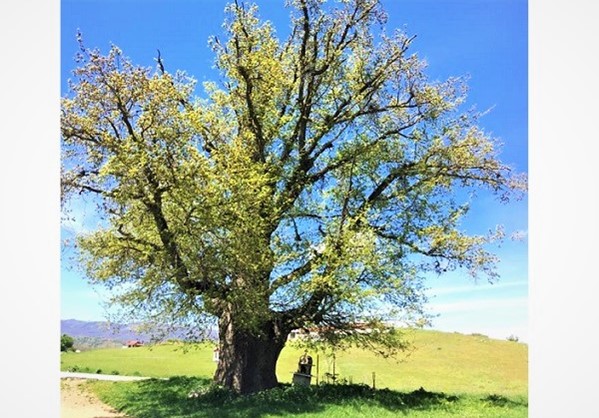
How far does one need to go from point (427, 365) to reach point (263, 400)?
2086 mm

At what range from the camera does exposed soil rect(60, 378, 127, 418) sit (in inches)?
294

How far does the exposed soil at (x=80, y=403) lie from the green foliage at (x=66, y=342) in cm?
37

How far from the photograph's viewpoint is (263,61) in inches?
301

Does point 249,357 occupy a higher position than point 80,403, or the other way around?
point 249,357

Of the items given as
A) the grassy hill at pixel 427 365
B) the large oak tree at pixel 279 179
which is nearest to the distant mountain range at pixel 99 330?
the large oak tree at pixel 279 179

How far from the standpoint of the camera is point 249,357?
8039 mm

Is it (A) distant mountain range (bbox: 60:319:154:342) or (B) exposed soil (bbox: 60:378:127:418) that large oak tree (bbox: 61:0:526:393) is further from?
(B) exposed soil (bbox: 60:378:127:418)

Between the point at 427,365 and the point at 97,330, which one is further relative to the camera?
the point at 427,365

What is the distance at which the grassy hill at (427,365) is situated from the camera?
823 cm

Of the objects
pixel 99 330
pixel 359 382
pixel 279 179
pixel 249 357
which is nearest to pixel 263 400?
pixel 249 357

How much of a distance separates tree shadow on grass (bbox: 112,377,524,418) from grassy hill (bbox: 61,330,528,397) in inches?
8.9

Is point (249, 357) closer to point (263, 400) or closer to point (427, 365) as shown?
point (263, 400)

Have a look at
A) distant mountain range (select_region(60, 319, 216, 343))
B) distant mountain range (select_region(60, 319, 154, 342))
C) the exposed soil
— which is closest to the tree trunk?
distant mountain range (select_region(60, 319, 216, 343))
